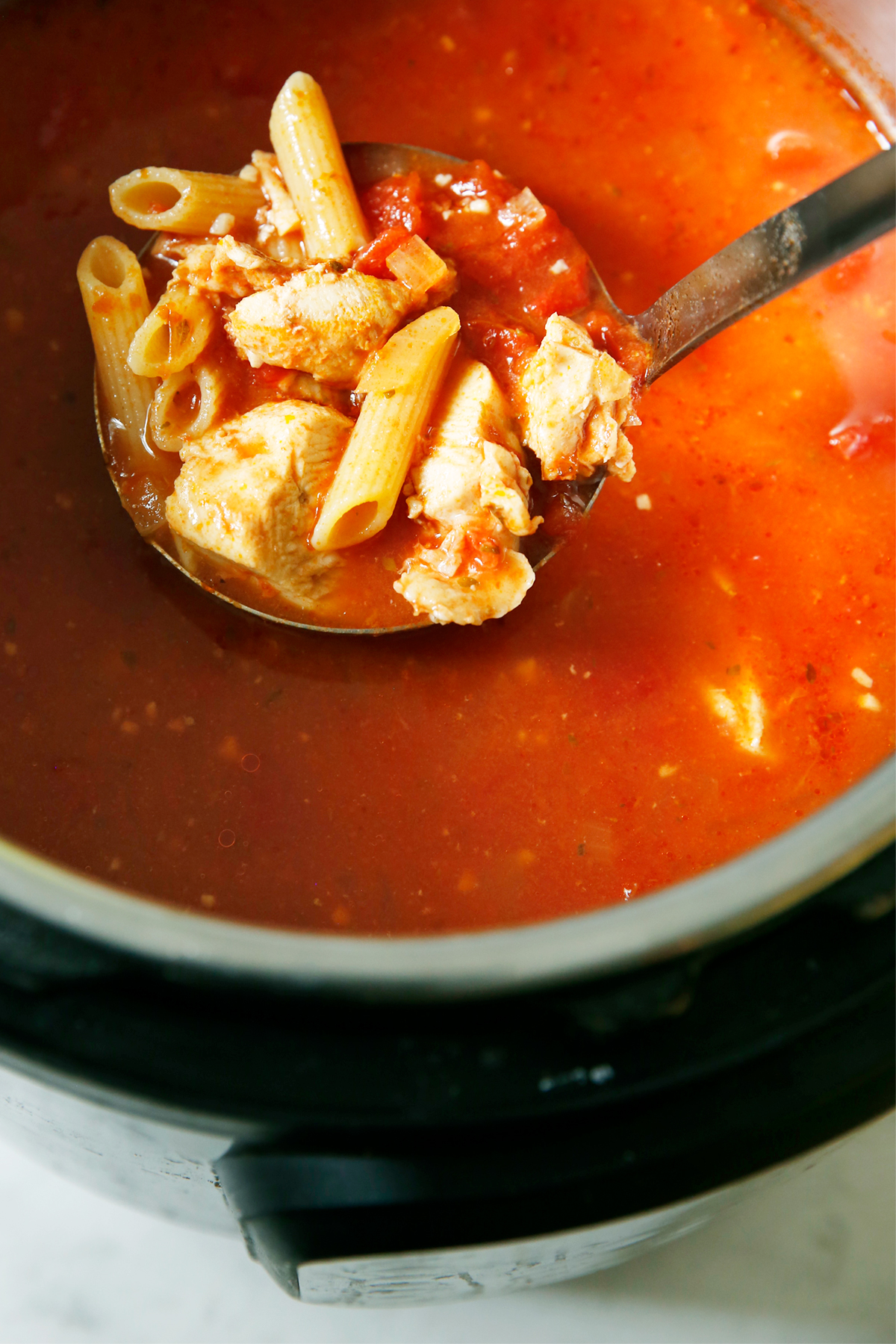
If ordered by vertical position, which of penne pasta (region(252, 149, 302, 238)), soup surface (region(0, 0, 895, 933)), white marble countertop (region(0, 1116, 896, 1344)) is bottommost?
white marble countertop (region(0, 1116, 896, 1344))

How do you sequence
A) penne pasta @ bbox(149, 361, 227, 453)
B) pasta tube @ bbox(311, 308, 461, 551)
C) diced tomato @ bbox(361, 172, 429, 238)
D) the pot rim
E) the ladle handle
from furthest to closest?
diced tomato @ bbox(361, 172, 429, 238) → penne pasta @ bbox(149, 361, 227, 453) → pasta tube @ bbox(311, 308, 461, 551) → the ladle handle → the pot rim

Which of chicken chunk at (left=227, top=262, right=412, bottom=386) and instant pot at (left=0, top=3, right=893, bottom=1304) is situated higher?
chicken chunk at (left=227, top=262, right=412, bottom=386)

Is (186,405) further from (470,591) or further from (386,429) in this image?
(470,591)

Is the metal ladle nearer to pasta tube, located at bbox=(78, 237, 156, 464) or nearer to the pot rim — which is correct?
pasta tube, located at bbox=(78, 237, 156, 464)

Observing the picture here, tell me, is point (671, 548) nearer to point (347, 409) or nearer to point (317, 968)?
point (347, 409)

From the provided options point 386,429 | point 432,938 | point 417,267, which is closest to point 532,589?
point 386,429

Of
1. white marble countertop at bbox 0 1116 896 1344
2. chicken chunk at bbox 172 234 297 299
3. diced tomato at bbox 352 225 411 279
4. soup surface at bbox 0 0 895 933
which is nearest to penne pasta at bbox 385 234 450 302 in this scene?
diced tomato at bbox 352 225 411 279
